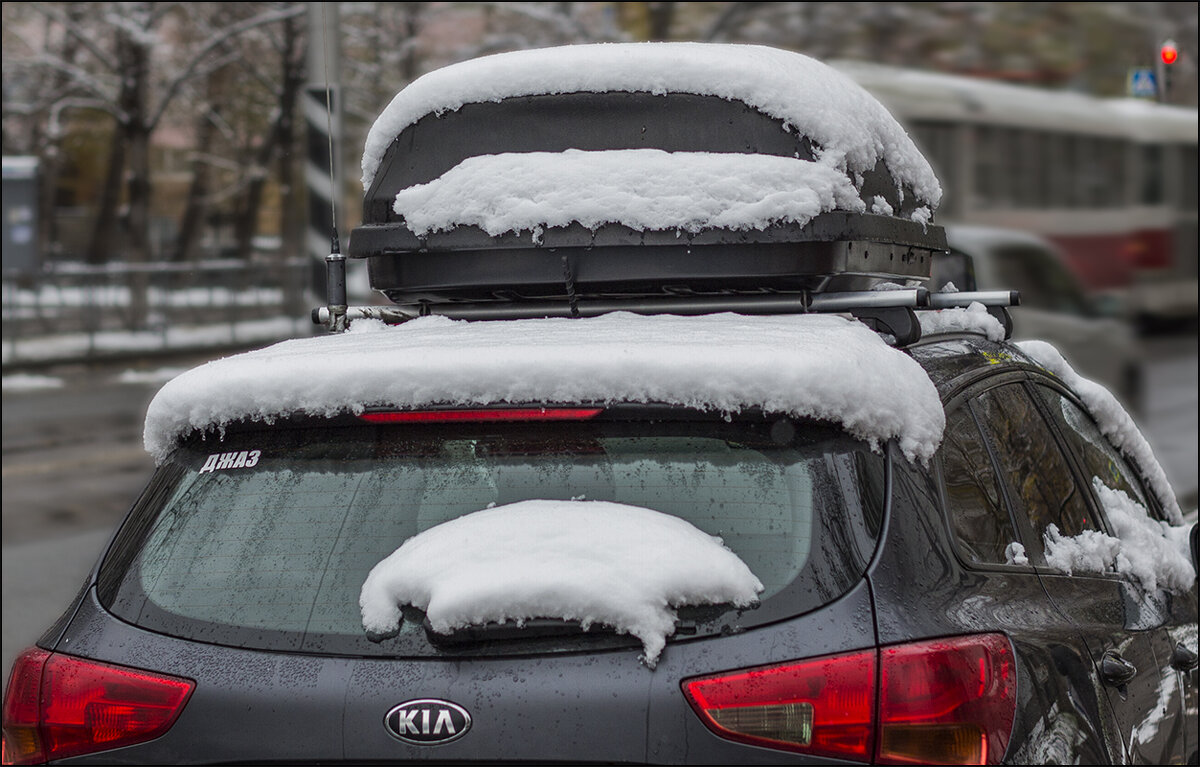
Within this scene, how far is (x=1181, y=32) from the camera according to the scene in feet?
46.4

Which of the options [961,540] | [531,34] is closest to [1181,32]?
[531,34]

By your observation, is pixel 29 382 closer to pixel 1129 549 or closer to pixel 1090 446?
pixel 1090 446

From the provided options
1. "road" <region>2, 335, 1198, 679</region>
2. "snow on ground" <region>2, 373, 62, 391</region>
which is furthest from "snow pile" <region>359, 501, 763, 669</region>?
"snow on ground" <region>2, 373, 62, 391</region>

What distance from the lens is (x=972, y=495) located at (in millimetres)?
2645

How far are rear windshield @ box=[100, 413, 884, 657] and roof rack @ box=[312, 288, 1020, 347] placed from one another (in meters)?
0.68

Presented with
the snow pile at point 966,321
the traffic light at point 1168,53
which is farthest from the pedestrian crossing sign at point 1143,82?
the snow pile at point 966,321

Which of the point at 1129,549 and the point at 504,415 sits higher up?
the point at 504,415

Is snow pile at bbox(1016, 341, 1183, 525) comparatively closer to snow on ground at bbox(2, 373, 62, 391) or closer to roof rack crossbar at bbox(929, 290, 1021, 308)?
roof rack crossbar at bbox(929, 290, 1021, 308)

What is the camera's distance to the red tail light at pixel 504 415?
238cm

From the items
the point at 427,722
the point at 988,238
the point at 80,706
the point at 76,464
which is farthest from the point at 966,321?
the point at 76,464

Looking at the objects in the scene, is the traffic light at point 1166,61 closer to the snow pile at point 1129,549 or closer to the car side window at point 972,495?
the snow pile at point 1129,549

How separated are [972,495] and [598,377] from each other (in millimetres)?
757

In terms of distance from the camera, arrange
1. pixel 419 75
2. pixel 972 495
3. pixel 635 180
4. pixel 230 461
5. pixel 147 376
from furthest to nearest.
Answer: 1. pixel 147 376
2. pixel 419 75
3. pixel 635 180
4. pixel 972 495
5. pixel 230 461

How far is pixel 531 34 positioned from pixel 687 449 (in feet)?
63.6
